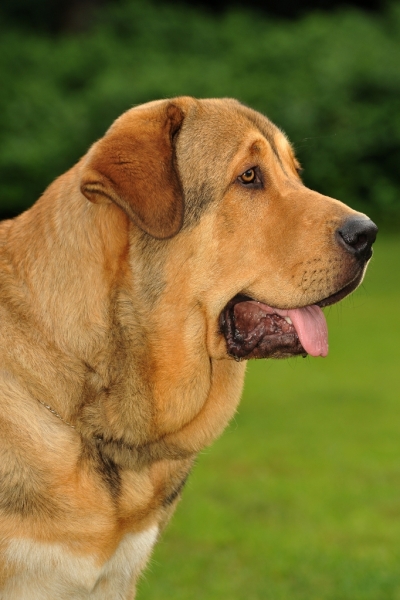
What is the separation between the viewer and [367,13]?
2783 cm

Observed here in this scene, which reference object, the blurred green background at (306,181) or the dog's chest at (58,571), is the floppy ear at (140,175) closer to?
the dog's chest at (58,571)

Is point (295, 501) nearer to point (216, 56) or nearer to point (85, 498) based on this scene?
point (85, 498)

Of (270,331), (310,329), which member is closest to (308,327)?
(310,329)

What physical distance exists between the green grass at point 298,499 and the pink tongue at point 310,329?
1.91 meters

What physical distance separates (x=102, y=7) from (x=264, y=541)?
22.3 metres

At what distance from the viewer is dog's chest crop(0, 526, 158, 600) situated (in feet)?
11.6

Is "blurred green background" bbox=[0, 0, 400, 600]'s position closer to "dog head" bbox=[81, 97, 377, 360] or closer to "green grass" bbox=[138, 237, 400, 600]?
"green grass" bbox=[138, 237, 400, 600]

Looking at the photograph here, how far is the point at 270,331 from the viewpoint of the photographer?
13.1 ft

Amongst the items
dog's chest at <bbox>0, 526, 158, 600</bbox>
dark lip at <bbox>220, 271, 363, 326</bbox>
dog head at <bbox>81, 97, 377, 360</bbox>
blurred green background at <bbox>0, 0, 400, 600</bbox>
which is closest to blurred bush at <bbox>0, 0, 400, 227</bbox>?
blurred green background at <bbox>0, 0, 400, 600</bbox>

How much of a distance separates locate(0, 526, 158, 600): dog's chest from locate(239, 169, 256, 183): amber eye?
5.08ft

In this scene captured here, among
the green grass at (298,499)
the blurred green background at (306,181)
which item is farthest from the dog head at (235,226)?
the blurred green background at (306,181)

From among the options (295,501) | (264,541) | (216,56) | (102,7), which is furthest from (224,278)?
(102,7)

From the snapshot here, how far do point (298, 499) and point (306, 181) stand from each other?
13649 mm

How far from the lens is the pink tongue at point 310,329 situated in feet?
13.0
